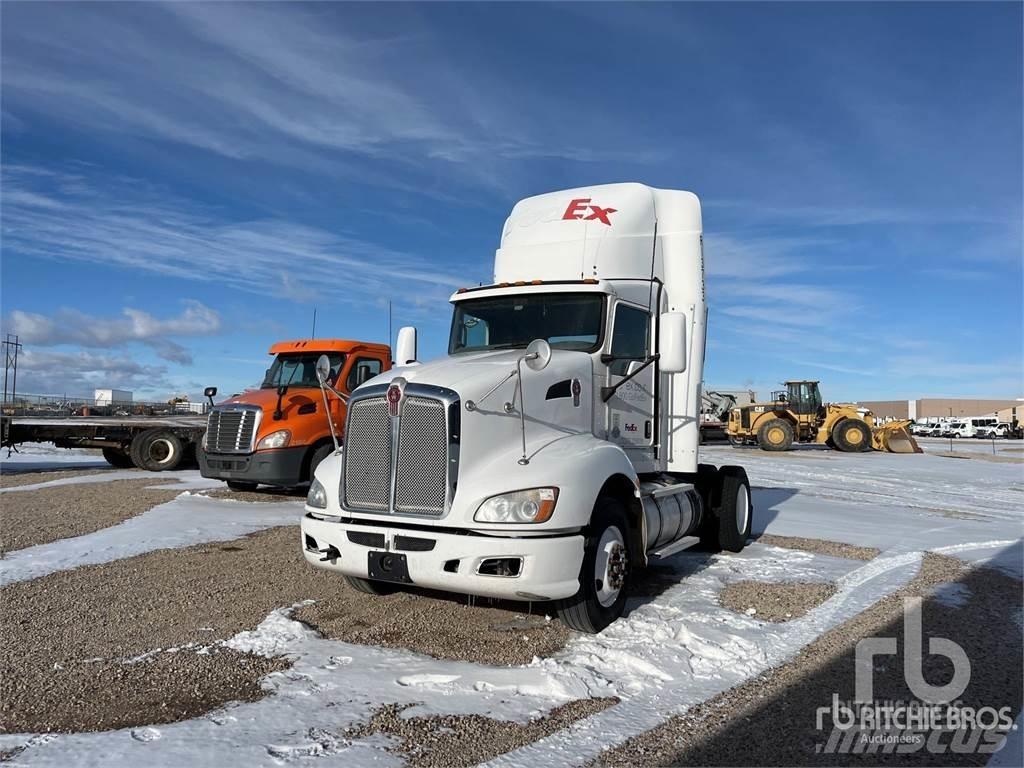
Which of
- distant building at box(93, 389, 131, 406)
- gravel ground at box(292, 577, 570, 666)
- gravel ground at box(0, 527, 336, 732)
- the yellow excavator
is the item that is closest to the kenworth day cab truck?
gravel ground at box(292, 577, 570, 666)

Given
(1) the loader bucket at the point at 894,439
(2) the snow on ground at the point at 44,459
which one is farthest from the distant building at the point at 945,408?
(2) the snow on ground at the point at 44,459

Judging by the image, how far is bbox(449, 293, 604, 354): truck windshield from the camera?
6.41m

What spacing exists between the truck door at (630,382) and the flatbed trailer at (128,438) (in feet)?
38.7

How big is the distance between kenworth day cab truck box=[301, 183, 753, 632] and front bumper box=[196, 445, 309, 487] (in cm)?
500

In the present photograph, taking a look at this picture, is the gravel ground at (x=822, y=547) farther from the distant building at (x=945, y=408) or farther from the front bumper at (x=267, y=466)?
the distant building at (x=945, y=408)

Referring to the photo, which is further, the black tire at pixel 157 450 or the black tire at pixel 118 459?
the black tire at pixel 118 459

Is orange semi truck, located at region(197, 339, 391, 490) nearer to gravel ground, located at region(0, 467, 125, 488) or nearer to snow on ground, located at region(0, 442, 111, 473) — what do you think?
gravel ground, located at region(0, 467, 125, 488)

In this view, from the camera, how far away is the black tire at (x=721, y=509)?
8.25 metres

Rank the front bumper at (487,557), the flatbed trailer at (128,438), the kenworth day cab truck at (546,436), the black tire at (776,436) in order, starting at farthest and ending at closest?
the black tire at (776,436) < the flatbed trailer at (128,438) < the kenworth day cab truck at (546,436) < the front bumper at (487,557)

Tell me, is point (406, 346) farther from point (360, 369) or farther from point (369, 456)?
point (360, 369)

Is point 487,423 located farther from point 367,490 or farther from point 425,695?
point 425,695

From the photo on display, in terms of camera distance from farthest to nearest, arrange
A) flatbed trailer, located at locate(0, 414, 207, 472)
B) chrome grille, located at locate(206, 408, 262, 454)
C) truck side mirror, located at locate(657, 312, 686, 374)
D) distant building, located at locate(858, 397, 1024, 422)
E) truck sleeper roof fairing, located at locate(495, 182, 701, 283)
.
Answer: distant building, located at locate(858, 397, 1024, 422) < flatbed trailer, located at locate(0, 414, 207, 472) < chrome grille, located at locate(206, 408, 262, 454) < truck sleeper roof fairing, located at locate(495, 182, 701, 283) < truck side mirror, located at locate(657, 312, 686, 374)

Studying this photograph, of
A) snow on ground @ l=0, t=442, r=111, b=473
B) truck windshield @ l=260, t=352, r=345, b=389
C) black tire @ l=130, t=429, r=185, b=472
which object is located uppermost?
truck windshield @ l=260, t=352, r=345, b=389

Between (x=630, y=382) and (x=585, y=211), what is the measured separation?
6.75ft
